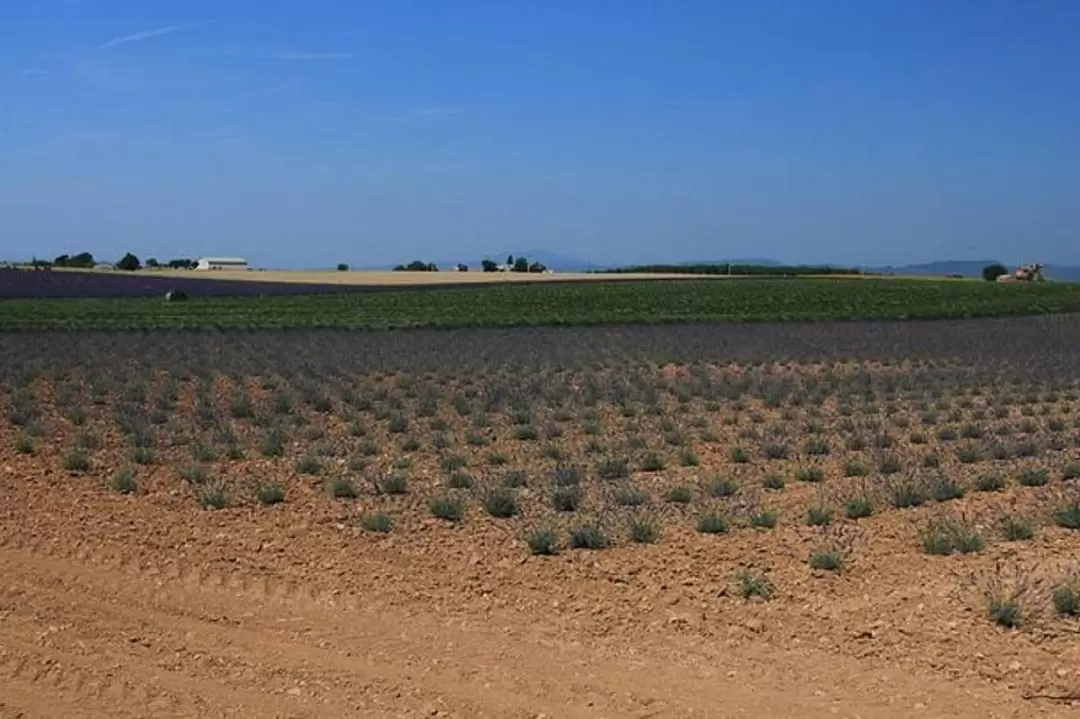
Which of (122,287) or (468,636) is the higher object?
(122,287)

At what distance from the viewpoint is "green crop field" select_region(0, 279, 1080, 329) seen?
53.9 meters

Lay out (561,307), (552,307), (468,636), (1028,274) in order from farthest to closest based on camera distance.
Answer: (1028,274), (561,307), (552,307), (468,636)

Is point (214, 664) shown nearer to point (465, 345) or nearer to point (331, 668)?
point (331, 668)

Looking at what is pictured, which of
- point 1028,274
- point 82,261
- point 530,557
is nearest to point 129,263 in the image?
point 82,261

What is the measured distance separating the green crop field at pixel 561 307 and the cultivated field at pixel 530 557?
31.3 m

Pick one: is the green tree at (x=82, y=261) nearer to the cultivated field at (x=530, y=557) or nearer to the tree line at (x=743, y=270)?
the tree line at (x=743, y=270)

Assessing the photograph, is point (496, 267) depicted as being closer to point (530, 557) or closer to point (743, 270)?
point (743, 270)

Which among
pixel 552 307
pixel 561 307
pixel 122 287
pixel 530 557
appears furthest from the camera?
pixel 122 287

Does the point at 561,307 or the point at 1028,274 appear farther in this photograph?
the point at 1028,274

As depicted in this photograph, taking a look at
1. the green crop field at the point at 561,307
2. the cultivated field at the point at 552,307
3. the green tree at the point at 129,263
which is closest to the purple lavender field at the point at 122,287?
the cultivated field at the point at 552,307

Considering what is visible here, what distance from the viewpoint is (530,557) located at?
10273mm

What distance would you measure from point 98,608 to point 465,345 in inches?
1167

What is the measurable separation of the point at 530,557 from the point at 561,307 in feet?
203

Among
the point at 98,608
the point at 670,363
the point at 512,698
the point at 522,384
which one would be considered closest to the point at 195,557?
the point at 98,608
